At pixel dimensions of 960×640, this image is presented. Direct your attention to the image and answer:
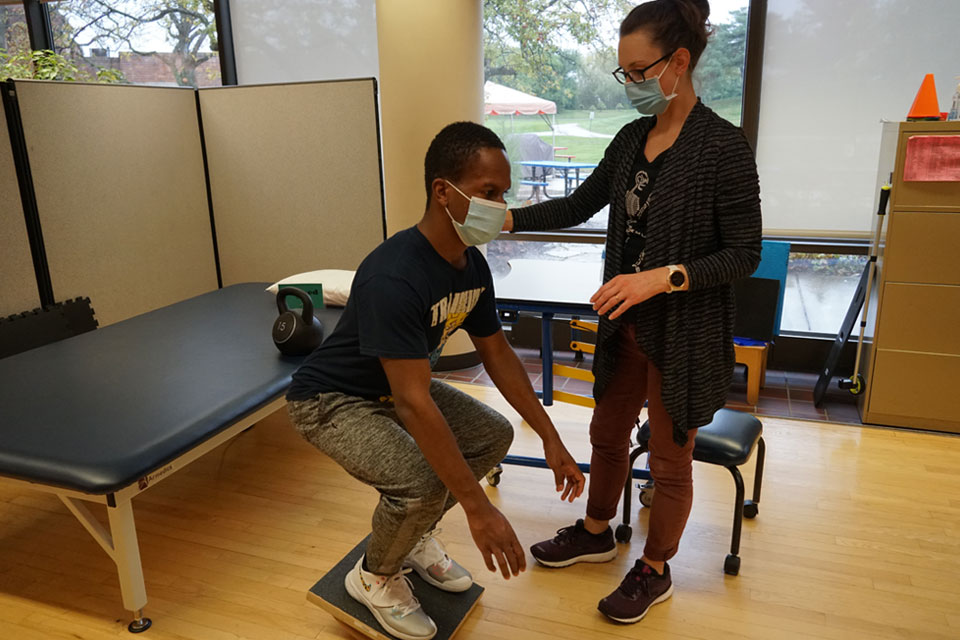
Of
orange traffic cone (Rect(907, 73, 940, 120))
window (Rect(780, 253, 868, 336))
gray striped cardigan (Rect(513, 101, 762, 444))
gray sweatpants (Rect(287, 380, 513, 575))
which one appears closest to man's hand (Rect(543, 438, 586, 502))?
gray sweatpants (Rect(287, 380, 513, 575))

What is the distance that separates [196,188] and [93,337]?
1152mm

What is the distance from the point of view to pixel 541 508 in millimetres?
2266

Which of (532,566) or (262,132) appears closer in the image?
(532,566)

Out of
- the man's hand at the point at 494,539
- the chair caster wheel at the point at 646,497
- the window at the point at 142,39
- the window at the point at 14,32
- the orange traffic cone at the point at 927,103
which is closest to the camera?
the man's hand at the point at 494,539

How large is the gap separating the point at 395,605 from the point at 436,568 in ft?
0.68

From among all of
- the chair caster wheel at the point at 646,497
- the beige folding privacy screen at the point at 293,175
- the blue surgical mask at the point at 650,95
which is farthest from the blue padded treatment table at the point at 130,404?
the blue surgical mask at the point at 650,95

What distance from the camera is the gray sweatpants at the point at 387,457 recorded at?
4.93 ft

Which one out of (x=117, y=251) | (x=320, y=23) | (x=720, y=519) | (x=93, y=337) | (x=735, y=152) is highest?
(x=320, y=23)

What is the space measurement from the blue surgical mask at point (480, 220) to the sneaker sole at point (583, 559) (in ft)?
3.18

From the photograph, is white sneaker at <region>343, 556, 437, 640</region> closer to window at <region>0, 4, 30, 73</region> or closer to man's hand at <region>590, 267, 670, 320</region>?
man's hand at <region>590, 267, 670, 320</region>

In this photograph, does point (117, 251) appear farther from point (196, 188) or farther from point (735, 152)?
point (735, 152)

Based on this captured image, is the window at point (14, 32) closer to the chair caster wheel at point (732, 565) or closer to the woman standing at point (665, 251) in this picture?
the woman standing at point (665, 251)

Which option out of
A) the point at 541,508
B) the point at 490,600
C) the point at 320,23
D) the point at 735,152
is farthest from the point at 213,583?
the point at 320,23

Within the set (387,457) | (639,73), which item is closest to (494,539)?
(387,457)
